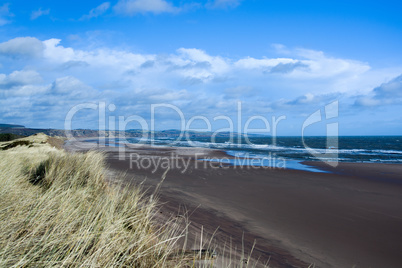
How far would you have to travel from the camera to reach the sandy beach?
477 centimetres

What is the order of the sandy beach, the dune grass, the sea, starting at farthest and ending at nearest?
1. the sea
2. the sandy beach
3. the dune grass

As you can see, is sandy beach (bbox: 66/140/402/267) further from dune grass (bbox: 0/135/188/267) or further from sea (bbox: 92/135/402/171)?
sea (bbox: 92/135/402/171)

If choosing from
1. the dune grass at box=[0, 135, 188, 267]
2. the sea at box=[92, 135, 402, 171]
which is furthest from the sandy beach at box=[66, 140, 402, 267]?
the sea at box=[92, 135, 402, 171]

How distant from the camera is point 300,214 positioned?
276 inches

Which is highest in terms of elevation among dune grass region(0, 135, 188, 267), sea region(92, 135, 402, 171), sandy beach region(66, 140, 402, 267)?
dune grass region(0, 135, 188, 267)

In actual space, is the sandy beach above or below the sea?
below

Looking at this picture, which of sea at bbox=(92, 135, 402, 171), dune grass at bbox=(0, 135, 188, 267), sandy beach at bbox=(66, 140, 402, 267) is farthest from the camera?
sea at bbox=(92, 135, 402, 171)

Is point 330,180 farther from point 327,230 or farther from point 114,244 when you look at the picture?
point 114,244

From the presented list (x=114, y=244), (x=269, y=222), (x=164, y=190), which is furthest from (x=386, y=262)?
(x=164, y=190)

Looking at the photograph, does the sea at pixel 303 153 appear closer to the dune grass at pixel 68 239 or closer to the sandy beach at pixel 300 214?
the sandy beach at pixel 300 214

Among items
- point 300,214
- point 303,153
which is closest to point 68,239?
point 300,214

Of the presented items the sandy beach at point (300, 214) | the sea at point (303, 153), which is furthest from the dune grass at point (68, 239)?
the sea at point (303, 153)

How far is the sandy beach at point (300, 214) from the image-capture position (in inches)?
188

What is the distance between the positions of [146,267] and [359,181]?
12.8m
